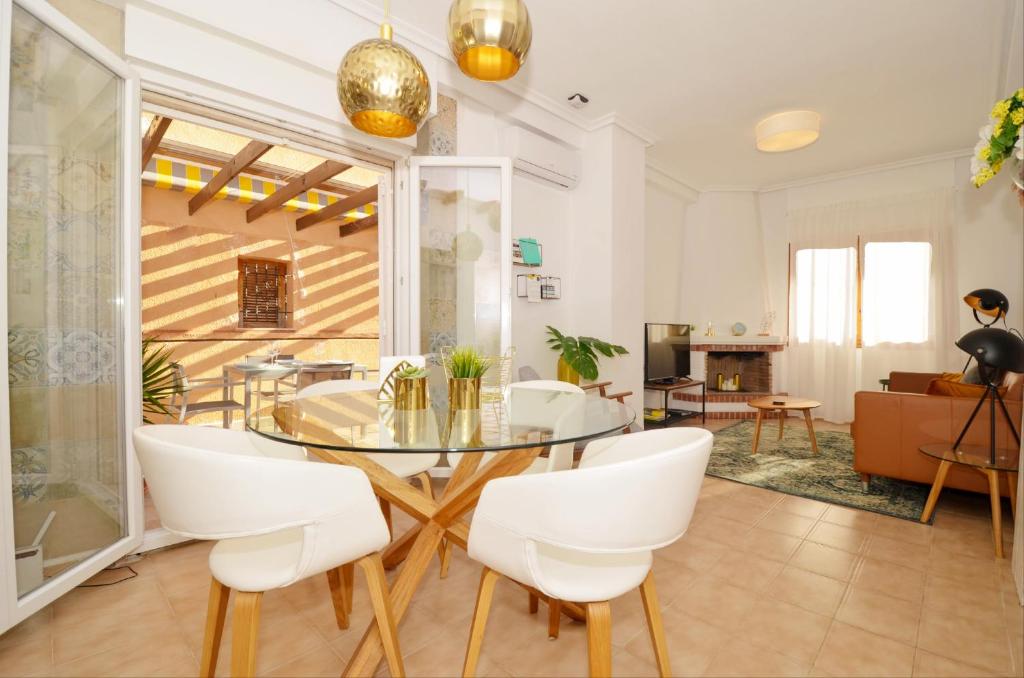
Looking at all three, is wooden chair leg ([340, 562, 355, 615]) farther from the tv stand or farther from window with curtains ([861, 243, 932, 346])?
A: window with curtains ([861, 243, 932, 346])

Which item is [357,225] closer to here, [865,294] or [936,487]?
[865,294]

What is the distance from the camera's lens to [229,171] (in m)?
5.10

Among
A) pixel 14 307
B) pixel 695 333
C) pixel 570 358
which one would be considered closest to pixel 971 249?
pixel 695 333

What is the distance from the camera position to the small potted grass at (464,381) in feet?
6.11

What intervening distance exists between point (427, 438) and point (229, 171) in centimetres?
491

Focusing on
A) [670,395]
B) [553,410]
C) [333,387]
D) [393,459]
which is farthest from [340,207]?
[553,410]

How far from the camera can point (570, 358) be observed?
165 inches

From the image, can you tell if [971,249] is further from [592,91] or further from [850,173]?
[592,91]

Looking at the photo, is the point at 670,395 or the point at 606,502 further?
the point at 670,395

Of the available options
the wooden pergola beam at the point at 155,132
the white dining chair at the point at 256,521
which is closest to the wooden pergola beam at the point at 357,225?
the wooden pergola beam at the point at 155,132

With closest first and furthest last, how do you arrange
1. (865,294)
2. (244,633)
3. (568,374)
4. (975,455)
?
(244,633) → (975,455) → (568,374) → (865,294)

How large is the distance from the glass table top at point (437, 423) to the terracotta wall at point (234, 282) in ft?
16.9

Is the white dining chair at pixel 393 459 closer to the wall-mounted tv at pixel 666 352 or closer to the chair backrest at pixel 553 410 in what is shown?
the chair backrest at pixel 553 410

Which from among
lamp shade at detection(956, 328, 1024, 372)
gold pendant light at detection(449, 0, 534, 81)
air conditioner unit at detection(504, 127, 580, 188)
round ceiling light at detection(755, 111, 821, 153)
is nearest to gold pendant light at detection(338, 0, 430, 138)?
gold pendant light at detection(449, 0, 534, 81)
